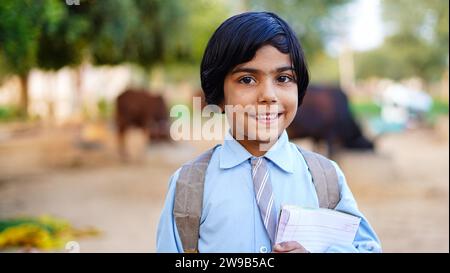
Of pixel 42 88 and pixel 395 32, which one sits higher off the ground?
pixel 395 32

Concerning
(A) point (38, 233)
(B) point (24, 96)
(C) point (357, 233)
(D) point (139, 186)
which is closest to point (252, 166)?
(C) point (357, 233)

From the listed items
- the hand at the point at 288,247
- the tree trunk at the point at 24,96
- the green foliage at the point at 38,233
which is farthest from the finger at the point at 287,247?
the tree trunk at the point at 24,96

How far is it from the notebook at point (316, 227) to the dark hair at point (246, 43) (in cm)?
25

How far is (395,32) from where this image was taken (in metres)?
12.3

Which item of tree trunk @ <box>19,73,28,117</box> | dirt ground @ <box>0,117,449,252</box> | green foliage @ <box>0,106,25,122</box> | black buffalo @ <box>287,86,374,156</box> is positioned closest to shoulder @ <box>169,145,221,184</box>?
dirt ground @ <box>0,117,449,252</box>

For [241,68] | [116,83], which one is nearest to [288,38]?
[241,68]

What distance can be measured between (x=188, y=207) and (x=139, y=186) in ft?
20.7

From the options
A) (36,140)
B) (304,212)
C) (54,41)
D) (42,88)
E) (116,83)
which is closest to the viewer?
(304,212)

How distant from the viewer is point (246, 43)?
1.01m

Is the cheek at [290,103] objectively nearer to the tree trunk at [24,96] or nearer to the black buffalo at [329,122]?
the black buffalo at [329,122]

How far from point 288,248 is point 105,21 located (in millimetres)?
4824

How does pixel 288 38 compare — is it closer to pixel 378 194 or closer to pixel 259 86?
pixel 259 86

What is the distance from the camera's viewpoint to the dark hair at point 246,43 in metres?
1.01

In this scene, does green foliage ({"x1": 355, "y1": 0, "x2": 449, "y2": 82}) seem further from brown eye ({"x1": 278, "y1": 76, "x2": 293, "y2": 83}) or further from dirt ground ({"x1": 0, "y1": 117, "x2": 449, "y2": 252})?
brown eye ({"x1": 278, "y1": 76, "x2": 293, "y2": 83})
